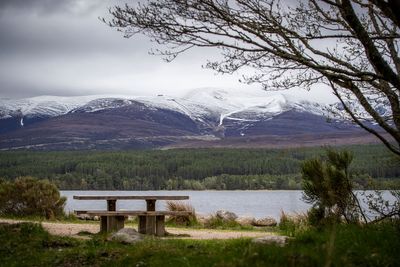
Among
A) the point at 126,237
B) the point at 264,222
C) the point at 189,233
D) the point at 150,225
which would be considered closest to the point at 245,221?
the point at 264,222

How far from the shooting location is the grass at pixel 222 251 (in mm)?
8078

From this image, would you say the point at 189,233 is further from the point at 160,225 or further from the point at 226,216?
the point at 226,216

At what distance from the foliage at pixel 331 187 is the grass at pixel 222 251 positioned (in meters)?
2.56

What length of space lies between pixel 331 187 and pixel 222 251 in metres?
5.52

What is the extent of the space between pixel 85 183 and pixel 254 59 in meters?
122

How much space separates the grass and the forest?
334 ft

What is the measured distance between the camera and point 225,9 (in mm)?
11086

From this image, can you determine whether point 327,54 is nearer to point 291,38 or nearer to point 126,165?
point 291,38

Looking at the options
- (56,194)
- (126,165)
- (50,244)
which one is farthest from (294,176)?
(50,244)

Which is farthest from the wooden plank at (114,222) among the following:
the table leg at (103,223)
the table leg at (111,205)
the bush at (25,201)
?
the bush at (25,201)

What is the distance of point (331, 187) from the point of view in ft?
47.3

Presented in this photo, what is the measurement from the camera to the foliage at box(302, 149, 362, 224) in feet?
45.7

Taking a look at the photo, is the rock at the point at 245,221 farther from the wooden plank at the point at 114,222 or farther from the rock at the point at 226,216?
the wooden plank at the point at 114,222

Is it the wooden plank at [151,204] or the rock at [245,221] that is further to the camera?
the rock at [245,221]
